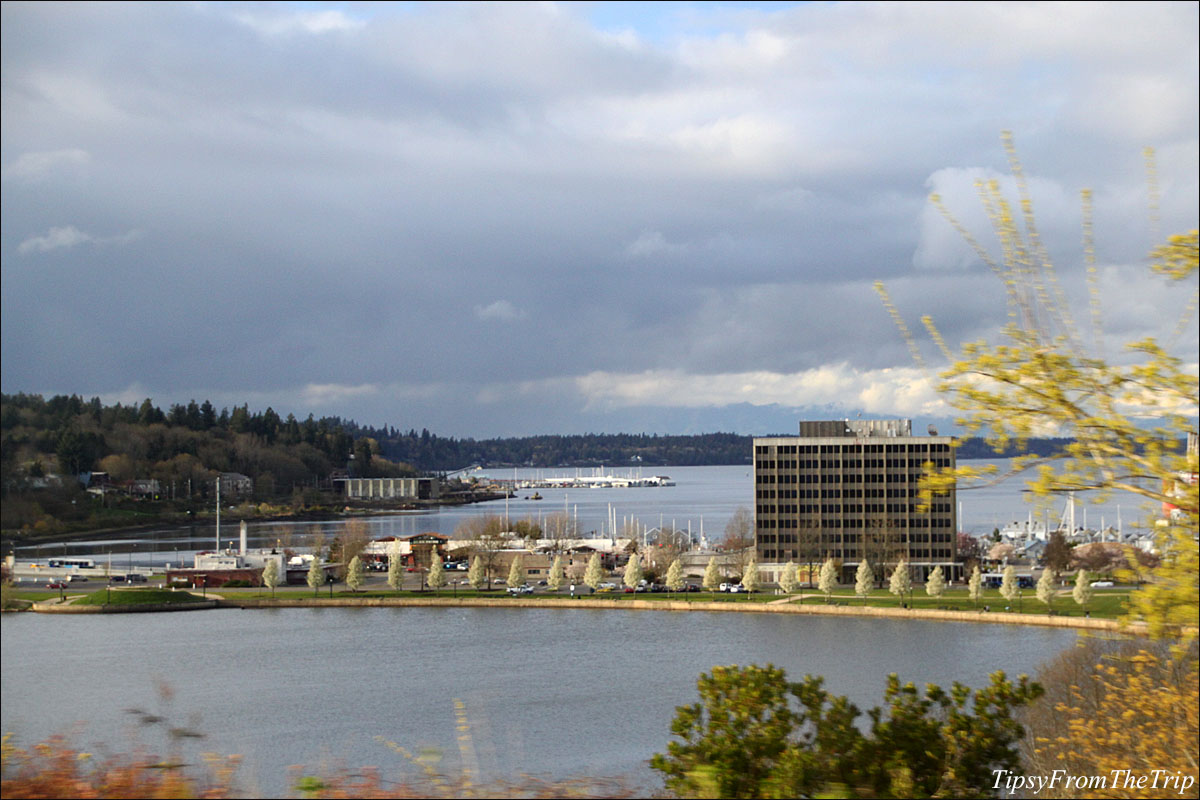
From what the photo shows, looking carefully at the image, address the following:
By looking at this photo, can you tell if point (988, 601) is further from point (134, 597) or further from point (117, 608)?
point (117, 608)

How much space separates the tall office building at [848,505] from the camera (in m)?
38.8

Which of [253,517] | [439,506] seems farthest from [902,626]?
[439,506]

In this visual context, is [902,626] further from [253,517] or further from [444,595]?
[253,517]

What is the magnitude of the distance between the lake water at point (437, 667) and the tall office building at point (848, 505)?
377 inches

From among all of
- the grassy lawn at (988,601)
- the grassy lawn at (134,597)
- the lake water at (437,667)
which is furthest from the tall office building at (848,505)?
the grassy lawn at (134,597)

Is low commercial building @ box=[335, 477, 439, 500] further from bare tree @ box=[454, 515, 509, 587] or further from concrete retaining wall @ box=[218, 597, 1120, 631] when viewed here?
concrete retaining wall @ box=[218, 597, 1120, 631]

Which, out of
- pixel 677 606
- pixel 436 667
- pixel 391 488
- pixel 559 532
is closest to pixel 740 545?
pixel 559 532

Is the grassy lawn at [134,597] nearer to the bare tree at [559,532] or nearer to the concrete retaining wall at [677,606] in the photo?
the concrete retaining wall at [677,606]

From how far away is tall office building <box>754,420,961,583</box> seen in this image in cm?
3884

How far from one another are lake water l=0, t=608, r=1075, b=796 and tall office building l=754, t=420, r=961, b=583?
956cm

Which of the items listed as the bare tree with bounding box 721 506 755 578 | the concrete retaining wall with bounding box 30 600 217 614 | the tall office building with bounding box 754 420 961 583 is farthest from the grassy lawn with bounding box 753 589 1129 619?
the concrete retaining wall with bounding box 30 600 217 614

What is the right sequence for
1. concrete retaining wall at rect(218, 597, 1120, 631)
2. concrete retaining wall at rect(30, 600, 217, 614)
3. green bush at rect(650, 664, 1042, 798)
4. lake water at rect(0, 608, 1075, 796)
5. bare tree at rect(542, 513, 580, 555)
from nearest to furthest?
1. green bush at rect(650, 664, 1042, 798)
2. lake water at rect(0, 608, 1075, 796)
3. concrete retaining wall at rect(218, 597, 1120, 631)
4. concrete retaining wall at rect(30, 600, 217, 614)
5. bare tree at rect(542, 513, 580, 555)

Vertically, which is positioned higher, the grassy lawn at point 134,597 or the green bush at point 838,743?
the green bush at point 838,743

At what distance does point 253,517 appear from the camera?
74.9m
